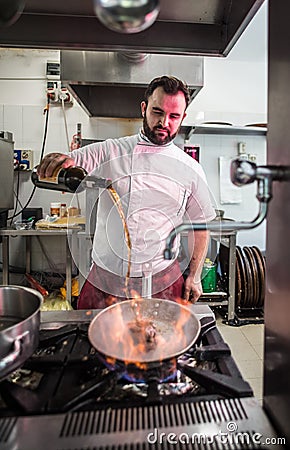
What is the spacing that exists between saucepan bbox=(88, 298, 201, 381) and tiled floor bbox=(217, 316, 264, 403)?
4.04 feet

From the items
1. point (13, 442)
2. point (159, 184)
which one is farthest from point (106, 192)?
point (13, 442)

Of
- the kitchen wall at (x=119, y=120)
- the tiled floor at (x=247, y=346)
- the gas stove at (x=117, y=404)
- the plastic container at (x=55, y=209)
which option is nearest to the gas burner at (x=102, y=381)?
the gas stove at (x=117, y=404)

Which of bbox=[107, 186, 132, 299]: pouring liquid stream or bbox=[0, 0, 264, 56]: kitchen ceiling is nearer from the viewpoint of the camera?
bbox=[0, 0, 264, 56]: kitchen ceiling

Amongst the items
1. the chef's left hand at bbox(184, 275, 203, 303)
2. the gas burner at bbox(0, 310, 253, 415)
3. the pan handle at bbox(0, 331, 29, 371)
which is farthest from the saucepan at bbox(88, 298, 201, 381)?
the chef's left hand at bbox(184, 275, 203, 303)

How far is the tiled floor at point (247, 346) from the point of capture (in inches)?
74.8

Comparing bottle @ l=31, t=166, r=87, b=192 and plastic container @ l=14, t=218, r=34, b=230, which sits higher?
bottle @ l=31, t=166, r=87, b=192

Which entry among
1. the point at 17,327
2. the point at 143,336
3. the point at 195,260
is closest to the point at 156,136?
the point at 195,260

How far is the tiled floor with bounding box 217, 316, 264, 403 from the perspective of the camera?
6.23 feet

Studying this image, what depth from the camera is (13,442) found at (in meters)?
0.44

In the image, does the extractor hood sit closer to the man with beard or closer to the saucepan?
the man with beard

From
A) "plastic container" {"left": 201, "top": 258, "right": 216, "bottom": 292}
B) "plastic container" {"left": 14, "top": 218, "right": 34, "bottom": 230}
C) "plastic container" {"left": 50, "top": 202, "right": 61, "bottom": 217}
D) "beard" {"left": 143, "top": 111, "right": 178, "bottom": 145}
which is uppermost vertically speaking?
"beard" {"left": 143, "top": 111, "right": 178, "bottom": 145}

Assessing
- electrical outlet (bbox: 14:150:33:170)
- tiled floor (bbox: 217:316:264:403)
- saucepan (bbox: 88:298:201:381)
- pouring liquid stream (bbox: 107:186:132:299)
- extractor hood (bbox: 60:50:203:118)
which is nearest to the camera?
saucepan (bbox: 88:298:201:381)

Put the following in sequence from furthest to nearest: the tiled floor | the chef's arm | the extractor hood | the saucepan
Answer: the tiled floor
the extractor hood
the chef's arm
the saucepan

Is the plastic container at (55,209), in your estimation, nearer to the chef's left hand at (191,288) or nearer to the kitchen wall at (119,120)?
the kitchen wall at (119,120)
